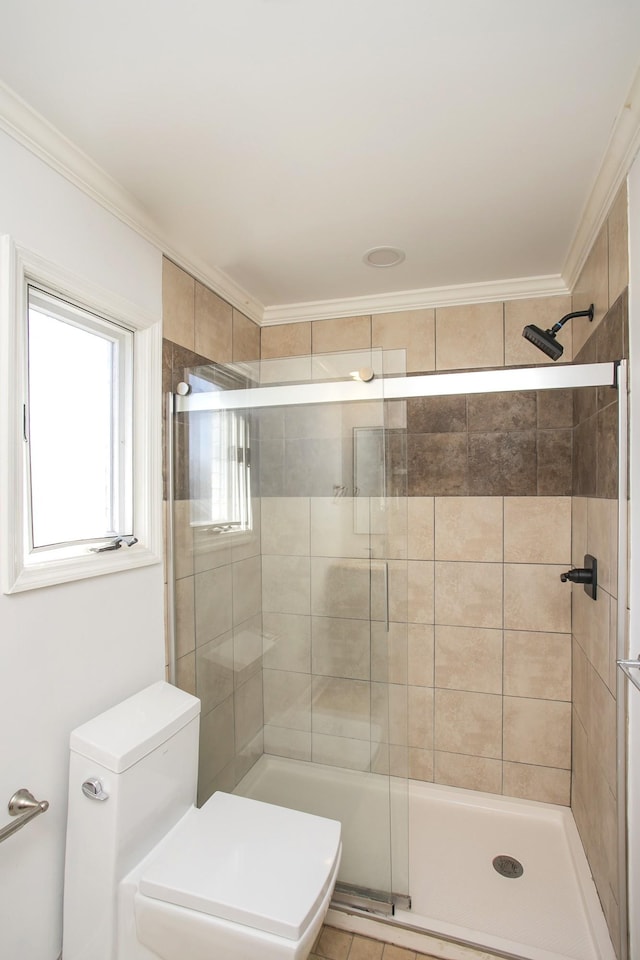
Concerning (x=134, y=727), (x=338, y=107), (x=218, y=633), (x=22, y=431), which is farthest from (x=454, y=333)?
(x=134, y=727)

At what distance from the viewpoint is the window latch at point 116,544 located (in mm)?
1534

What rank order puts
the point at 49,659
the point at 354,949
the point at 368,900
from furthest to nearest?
the point at 368,900 < the point at 354,949 < the point at 49,659

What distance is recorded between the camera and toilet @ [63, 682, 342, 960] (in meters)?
1.17

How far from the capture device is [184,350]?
198 cm

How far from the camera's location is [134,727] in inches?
55.0

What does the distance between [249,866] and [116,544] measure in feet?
3.20

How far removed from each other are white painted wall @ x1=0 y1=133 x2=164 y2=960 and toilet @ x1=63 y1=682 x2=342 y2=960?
0.06 m

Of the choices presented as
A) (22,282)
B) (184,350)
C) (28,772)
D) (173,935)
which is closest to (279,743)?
(173,935)

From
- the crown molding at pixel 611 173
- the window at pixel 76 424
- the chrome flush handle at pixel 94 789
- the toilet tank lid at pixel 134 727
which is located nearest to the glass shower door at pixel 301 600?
the window at pixel 76 424

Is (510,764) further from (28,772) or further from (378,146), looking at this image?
(378,146)

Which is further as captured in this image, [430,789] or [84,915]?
[430,789]

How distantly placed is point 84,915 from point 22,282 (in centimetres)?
165

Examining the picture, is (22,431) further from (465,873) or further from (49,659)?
(465,873)

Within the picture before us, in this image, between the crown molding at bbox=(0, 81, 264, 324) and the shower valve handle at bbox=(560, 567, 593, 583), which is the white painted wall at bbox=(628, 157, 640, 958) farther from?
the crown molding at bbox=(0, 81, 264, 324)
